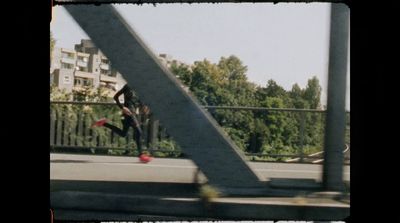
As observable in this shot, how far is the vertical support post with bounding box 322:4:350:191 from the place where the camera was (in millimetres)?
4172

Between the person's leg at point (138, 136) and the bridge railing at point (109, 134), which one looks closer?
the bridge railing at point (109, 134)

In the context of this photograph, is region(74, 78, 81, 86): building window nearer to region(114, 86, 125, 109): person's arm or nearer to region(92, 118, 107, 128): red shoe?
region(114, 86, 125, 109): person's arm

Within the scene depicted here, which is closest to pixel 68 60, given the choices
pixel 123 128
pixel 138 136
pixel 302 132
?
pixel 123 128

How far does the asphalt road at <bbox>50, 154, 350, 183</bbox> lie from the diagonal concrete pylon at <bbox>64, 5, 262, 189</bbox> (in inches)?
6.6

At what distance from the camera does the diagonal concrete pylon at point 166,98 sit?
4.44 meters

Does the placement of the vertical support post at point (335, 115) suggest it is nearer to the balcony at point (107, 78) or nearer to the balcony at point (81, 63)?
the balcony at point (107, 78)

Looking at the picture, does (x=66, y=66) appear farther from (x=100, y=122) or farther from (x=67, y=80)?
(x=100, y=122)

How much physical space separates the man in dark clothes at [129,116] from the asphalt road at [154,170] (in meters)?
0.37

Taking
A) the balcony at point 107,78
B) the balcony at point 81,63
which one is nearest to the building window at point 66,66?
the balcony at point 81,63

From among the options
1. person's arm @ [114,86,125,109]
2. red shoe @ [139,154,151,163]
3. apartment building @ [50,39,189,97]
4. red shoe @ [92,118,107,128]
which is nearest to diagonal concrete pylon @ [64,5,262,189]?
apartment building @ [50,39,189,97]
